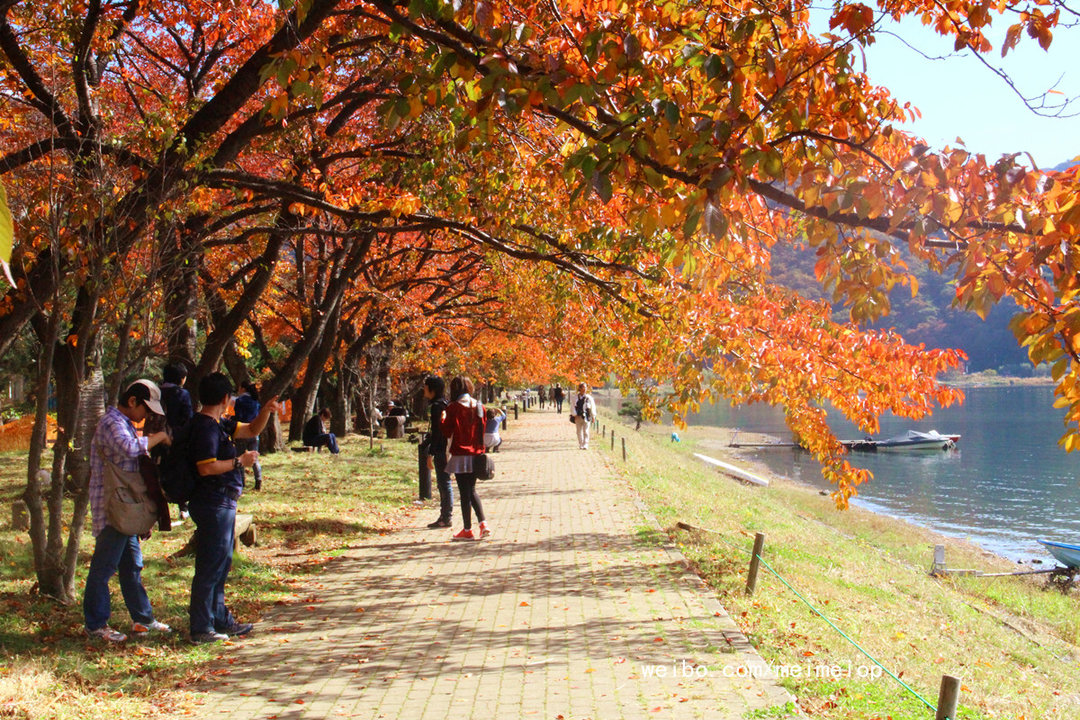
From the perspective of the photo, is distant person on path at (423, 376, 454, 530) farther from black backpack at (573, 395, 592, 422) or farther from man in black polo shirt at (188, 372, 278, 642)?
black backpack at (573, 395, 592, 422)

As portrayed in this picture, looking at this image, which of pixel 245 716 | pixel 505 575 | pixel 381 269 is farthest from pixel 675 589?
pixel 381 269

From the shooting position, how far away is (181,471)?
5.90 m

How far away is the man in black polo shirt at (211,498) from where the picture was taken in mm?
5883

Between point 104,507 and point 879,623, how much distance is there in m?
6.66

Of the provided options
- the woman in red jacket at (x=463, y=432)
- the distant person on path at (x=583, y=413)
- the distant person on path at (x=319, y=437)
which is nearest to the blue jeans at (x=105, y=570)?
the woman in red jacket at (x=463, y=432)

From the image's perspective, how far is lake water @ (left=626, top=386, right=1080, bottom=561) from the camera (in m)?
27.1

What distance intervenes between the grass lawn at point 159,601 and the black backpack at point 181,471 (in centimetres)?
106

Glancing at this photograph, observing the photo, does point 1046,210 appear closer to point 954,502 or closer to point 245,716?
point 245,716

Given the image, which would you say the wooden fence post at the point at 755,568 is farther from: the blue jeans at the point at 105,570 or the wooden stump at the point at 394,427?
the wooden stump at the point at 394,427

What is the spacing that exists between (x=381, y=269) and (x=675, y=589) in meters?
18.2

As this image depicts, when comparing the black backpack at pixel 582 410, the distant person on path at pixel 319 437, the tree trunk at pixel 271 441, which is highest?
the black backpack at pixel 582 410

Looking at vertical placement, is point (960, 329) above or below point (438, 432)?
above

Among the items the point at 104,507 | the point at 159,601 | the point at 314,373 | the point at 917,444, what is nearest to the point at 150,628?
the point at 104,507

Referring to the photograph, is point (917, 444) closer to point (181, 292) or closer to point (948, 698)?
point (181, 292)
